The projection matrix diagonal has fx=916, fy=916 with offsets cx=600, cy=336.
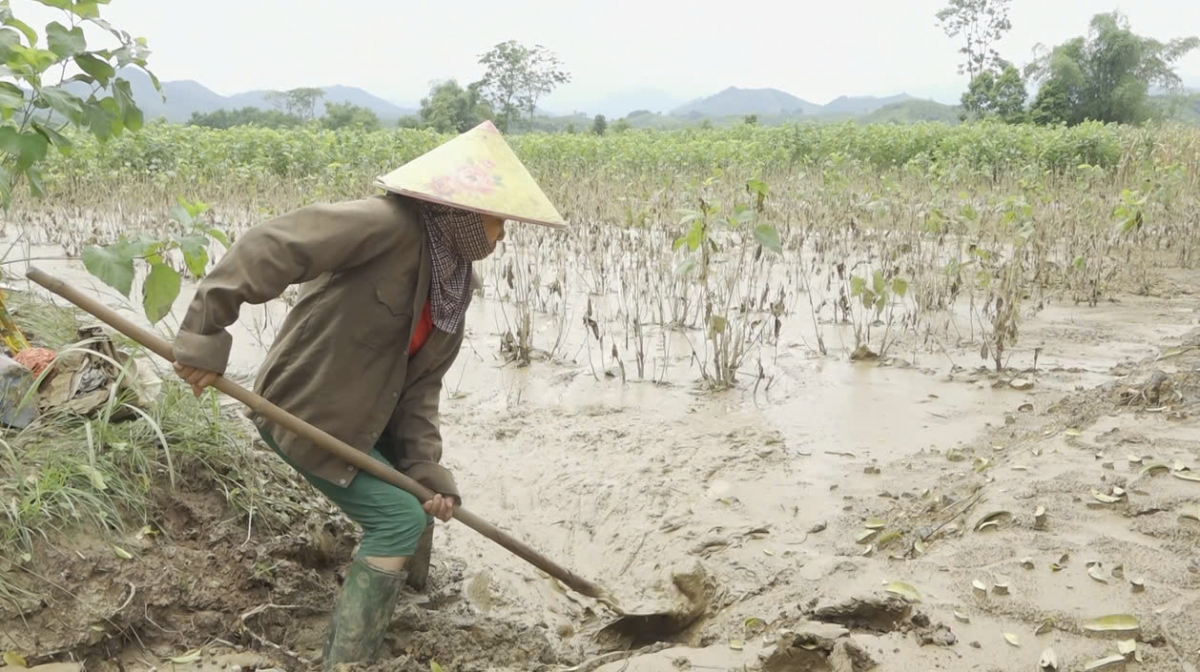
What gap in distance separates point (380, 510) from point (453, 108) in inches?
1087

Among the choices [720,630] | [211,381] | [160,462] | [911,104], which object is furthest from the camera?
[911,104]

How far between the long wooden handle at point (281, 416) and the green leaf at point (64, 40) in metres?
0.72

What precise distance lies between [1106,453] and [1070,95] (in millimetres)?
28336

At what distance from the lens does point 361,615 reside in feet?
7.48

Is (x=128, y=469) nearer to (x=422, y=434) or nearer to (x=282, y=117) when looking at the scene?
(x=422, y=434)

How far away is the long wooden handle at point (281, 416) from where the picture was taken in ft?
6.48

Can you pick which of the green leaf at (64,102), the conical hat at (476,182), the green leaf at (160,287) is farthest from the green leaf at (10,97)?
the conical hat at (476,182)

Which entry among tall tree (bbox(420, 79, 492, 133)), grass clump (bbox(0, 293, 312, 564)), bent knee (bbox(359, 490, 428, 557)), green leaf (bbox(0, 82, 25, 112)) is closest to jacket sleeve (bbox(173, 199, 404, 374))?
bent knee (bbox(359, 490, 428, 557))

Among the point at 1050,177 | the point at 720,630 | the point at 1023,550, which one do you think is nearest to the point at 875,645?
the point at 720,630

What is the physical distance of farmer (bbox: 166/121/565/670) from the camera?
215 cm

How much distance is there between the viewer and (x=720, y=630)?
254 cm

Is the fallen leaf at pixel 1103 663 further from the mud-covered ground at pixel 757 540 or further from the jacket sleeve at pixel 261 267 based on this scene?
the jacket sleeve at pixel 261 267

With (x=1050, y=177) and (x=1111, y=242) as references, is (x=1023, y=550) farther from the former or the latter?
(x=1050, y=177)

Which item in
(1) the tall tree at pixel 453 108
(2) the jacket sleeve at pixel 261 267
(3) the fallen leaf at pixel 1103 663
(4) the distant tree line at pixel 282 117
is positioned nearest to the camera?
(2) the jacket sleeve at pixel 261 267
